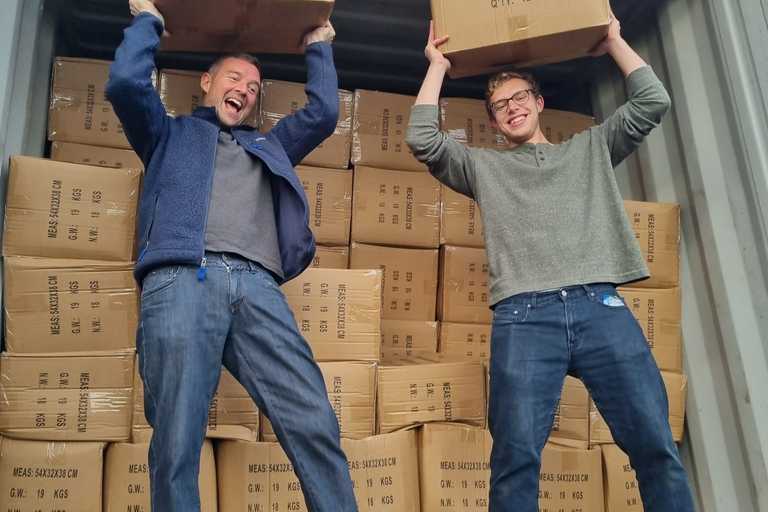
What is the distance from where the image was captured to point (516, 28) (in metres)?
2.12

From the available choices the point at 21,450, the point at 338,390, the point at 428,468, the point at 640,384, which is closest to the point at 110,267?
the point at 21,450

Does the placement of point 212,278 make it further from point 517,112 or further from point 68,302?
point 517,112

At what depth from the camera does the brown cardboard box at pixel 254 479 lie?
2.08m

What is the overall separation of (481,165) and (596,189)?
36cm

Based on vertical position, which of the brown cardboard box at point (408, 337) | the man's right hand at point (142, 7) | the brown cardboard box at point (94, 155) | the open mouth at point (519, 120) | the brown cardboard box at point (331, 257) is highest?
the man's right hand at point (142, 7)

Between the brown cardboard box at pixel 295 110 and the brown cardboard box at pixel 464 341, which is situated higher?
the brown cardboard box at pixel 295 110

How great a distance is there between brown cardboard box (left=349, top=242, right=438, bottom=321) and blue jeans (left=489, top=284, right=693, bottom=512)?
0.88 metres

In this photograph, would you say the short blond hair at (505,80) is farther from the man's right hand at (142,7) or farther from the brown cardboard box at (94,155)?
the brown cardboard box at (94,155)

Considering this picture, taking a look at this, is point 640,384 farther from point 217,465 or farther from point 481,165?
point 217,465

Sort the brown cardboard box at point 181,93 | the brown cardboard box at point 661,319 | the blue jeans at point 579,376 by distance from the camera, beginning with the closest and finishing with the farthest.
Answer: the blue jeans at point 579,376 → the brown cardboard box at point 661,319 → the brown cardboard box at point 181,93

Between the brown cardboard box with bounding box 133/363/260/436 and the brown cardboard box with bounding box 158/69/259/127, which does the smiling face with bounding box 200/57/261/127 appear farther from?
the brown cardboard box with bounding box 133/363/260/436

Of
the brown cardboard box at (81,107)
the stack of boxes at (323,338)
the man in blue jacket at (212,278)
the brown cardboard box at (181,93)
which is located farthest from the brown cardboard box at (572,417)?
the brown cardboard box at (81,107)

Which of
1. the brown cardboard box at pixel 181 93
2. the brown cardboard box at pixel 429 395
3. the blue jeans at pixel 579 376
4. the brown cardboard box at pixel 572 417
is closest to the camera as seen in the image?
the blue jeans at pixel 579 376

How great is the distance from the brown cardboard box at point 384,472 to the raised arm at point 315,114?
3.12 ft
